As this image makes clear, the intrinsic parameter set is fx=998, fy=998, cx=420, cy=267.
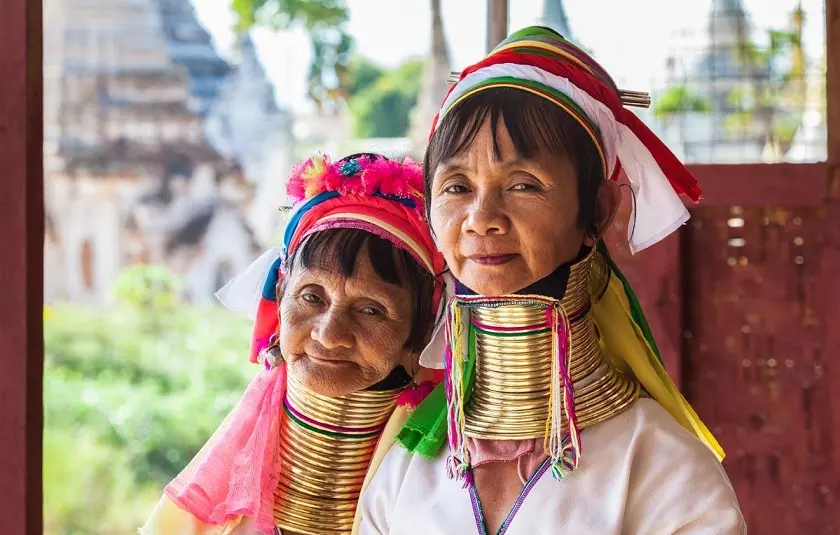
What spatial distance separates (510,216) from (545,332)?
27cm

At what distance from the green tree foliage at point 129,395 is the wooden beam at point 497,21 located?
6686 millimetres

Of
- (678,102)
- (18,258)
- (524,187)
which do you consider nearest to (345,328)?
(524,187)

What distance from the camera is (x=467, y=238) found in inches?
85.2

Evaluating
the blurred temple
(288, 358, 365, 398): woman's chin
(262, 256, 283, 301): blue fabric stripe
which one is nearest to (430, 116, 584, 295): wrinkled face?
(288, 358, 365, 398): woman's chin

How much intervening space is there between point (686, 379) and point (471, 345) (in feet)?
5.14

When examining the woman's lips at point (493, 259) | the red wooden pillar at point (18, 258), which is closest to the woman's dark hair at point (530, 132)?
the woman's lips at point (493, 259)

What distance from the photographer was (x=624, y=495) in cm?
211

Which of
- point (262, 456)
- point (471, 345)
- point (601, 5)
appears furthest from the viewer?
point (601, 5)

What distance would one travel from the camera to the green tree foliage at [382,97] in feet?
35.4

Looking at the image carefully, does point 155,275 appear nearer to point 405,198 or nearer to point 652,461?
point 405,198

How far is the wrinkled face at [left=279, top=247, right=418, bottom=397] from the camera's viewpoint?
2.48m

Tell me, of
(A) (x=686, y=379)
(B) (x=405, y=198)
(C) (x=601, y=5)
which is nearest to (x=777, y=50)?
(C) (x=601, y=5)

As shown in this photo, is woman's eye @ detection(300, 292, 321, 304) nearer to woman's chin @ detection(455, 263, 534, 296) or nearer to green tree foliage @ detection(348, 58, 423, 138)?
woman's chin @ detection(455, 263, 534, 296)

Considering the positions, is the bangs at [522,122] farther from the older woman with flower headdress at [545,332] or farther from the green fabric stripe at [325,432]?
the green fabric stripe at [325,432]
